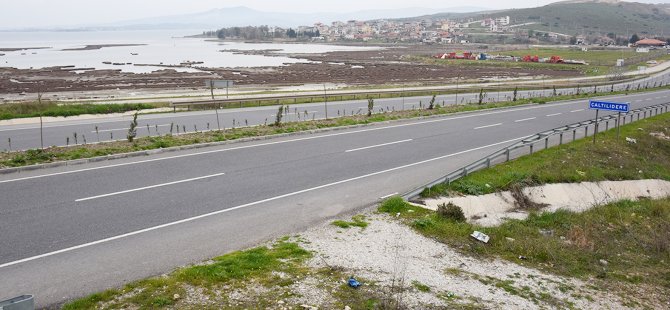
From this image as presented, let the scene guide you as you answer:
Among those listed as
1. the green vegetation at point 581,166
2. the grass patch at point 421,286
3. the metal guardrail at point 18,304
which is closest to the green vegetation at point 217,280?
the grass patch at point 421,286

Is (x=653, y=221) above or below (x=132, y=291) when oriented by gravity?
below

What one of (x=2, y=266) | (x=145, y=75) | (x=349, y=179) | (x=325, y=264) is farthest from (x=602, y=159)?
(x=145, y=75)

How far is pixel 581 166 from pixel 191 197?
44.0ft

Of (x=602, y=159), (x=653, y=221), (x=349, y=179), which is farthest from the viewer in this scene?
(x=602, y=159)

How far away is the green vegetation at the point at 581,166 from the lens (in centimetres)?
1481

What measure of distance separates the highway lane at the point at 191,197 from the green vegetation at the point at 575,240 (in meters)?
2.53

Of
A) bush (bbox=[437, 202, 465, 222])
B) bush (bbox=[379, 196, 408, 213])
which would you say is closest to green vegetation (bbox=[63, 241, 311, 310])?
bush (bbox=[379, 196, 408, 213])

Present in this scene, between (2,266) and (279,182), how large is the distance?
7.01 metres

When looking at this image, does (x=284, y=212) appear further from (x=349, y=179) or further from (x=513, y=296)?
(x=513, y=296)

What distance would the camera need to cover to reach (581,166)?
1797 cm

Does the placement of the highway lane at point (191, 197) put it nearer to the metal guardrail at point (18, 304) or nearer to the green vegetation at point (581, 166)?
the green vegetation at point (581, 166)

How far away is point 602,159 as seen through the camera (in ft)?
63.3

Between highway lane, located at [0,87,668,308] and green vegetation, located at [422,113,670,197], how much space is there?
56.7 inches

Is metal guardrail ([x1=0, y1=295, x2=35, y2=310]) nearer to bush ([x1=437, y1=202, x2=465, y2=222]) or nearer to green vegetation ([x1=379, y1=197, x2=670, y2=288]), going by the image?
green vegetation ([x1=379, y1=197, x2=670, y2=288])
